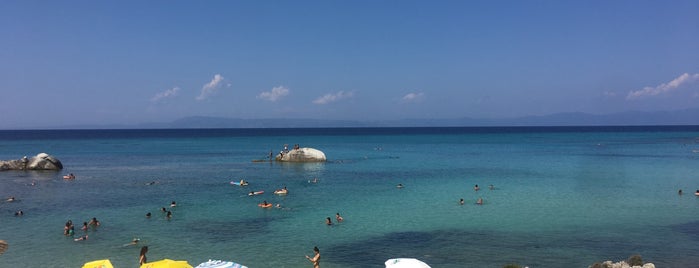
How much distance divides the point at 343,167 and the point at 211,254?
36290mm

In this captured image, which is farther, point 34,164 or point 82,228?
point 34,164

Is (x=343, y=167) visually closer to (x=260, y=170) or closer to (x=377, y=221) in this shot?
(x=260, y=170)

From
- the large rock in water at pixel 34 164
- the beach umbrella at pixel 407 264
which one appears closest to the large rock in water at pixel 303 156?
the large rock in water at pixel 34 164

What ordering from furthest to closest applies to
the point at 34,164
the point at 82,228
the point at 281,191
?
the point at 34,164 < the point at 281,191 < the point at 82,228

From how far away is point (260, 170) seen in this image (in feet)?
175

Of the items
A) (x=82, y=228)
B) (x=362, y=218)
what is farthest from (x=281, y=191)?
(x=82, y=228)

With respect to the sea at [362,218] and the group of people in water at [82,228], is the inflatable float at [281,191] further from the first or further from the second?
the group of people in water at [82,228]

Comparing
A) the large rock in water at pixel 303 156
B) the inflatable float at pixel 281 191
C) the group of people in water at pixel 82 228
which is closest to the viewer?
the group of people in water at pixel 82 228

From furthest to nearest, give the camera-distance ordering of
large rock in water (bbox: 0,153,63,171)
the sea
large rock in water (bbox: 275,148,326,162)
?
large rock in water (bbox: 275,148,326,162) → large rock in water (bbox: 0,153,63,171) → the sea

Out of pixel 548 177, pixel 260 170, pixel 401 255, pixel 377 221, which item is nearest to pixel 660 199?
pixel 548 177

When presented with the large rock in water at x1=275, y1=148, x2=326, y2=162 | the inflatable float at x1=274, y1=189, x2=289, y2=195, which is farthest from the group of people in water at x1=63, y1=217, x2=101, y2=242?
the large rock in water at x1=275, y1=148, x2=326, y2=162

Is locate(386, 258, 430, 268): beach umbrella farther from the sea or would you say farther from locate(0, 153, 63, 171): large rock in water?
locate(0, 153, 63, 171): large rock in water

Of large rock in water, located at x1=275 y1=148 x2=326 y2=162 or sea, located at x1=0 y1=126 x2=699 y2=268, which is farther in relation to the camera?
large rock in water, located at x1=275 y1=148 x2=326 y2=162

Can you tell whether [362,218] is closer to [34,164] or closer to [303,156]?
[303,156]
